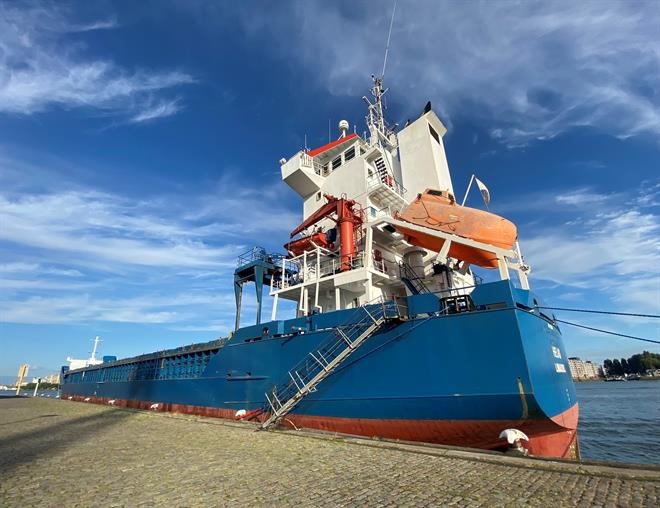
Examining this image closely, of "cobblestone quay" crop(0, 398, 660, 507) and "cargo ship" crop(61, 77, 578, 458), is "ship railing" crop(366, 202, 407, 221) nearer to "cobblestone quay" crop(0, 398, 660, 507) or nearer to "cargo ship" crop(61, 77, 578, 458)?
"cargo ship" crop(61, 77, 578, 458)

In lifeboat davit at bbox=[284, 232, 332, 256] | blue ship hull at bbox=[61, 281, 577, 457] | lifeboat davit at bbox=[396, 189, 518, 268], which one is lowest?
blue ship hull at bbox=[61, 281, 577, 457]

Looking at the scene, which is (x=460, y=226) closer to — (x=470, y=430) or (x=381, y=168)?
(x=470, y=430)

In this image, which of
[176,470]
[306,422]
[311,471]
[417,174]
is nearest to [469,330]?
[311,471]

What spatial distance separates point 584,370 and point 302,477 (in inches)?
5438

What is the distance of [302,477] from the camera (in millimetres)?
5406

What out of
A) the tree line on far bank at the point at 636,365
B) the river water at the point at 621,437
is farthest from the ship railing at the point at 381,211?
the tree line on far bank at the point at 636,365

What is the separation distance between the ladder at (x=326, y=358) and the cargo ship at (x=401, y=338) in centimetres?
4

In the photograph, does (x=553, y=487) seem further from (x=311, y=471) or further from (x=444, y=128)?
(x=444, y=128)

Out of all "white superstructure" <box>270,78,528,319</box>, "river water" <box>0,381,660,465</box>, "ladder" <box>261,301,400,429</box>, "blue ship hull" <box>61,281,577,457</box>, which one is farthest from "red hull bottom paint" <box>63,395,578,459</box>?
"white superstructure" <box>270,78,528,319</box>

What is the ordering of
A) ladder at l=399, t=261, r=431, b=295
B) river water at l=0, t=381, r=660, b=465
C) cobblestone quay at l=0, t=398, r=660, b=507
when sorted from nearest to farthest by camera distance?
cobblestone quay at l=0, t=398, r=660, b=507 → river water at l=0, t=381, r=660, b=465 → ladder at l=399, t=261, r=431, b=295

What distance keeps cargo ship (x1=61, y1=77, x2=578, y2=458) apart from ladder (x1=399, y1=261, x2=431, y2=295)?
0.04 metres

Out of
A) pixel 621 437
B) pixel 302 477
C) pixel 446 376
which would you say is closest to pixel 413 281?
pixel 446 376

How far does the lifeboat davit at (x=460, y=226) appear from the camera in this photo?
33.4 feet

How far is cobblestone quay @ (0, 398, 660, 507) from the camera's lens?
4363 millimetres
